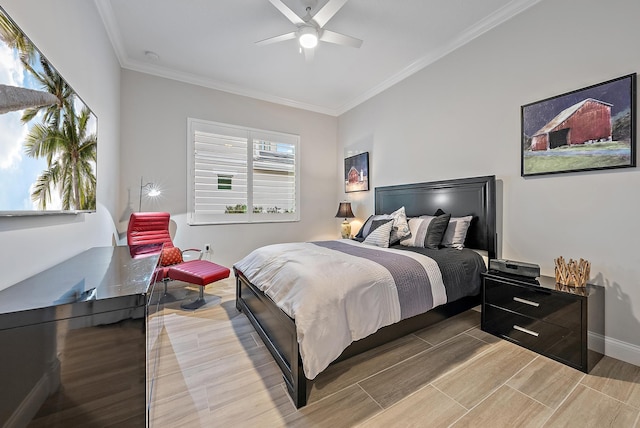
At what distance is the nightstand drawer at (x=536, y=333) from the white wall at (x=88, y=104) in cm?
323

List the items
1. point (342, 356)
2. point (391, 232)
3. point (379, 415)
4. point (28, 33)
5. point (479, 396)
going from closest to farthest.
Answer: point (28, 33) → point (379, 415) → point (479, 396) → point (342, 356) → point (391, 232)

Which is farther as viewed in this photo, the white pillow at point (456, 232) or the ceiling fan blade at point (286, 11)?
the white pillow at point (456, 232)

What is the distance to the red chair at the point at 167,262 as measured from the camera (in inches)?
109

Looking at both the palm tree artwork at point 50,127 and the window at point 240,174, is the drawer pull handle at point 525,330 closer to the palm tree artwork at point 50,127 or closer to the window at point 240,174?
the palm tree artwork at point 50,127

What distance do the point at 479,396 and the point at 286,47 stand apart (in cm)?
384

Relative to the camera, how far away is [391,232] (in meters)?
3.09

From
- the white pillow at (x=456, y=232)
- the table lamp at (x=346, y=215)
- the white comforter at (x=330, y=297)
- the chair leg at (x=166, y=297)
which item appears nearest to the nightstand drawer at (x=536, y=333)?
the white comforter at (x=330, y=297)

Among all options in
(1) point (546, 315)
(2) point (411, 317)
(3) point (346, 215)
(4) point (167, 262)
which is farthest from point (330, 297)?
(3) point (346, 215)

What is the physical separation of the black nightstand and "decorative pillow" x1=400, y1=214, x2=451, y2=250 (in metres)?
0.61

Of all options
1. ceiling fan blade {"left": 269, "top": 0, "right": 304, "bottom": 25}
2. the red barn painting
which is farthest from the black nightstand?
ceiling fan blade {"left": 269, "top": 0, "right": 304, "bottom": 25}

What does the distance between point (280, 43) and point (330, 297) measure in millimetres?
3033

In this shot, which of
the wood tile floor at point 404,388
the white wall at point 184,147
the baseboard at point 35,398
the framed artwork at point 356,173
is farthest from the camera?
the framed artwork at point 356,173

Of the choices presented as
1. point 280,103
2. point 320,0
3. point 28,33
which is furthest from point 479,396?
point 280,103

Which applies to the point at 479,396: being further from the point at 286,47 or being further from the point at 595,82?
the point at 286,47
